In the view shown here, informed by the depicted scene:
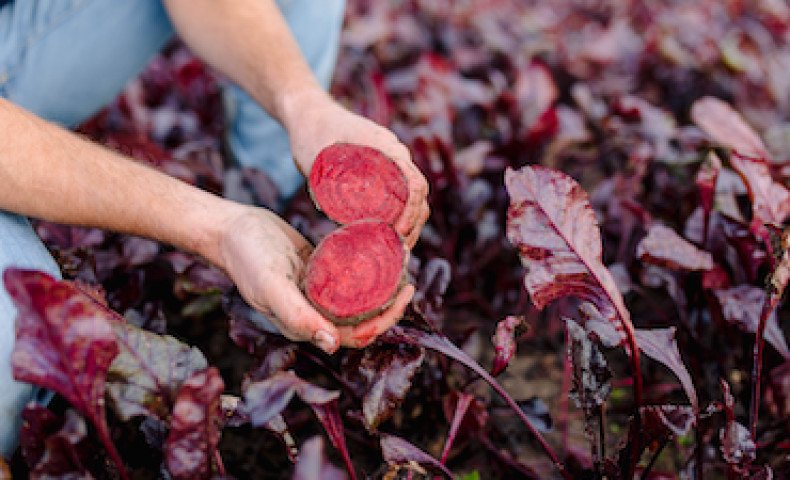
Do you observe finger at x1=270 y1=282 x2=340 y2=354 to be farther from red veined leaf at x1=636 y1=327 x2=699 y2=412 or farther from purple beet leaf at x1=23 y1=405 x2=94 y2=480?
red veined leaf at x1=636 y1=327 x2=699 y2=412

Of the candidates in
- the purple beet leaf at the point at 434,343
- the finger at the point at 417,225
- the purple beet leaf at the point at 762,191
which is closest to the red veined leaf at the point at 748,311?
the purple beet leaf at the point at 762,191

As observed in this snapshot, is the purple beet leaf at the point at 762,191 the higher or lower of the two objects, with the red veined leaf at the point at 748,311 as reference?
higher

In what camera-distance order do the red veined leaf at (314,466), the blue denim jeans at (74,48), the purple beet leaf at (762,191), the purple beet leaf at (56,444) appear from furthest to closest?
the blue denim jeans at (74,48) < the purple beet leaf at (762,191) < the purple beet leaf at (56,444) < the red veined leaf at (314,466)

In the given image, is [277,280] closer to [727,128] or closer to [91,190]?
[91,190]

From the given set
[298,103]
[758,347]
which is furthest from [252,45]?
[758,347]

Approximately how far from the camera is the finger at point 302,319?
3.89 ft

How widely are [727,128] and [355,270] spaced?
0.98 metres

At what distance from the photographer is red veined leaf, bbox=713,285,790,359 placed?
4.68ft

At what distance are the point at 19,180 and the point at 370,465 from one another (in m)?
0.90

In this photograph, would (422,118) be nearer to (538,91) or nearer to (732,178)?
(538,91)

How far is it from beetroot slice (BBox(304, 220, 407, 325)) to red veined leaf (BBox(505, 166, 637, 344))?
0.21m

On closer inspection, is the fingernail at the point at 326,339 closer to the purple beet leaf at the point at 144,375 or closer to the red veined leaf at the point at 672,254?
the purple beet leaf at the point at 144,375

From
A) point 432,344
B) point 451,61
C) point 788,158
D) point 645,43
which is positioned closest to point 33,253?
point 432,344

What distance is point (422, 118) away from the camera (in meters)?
2.49
